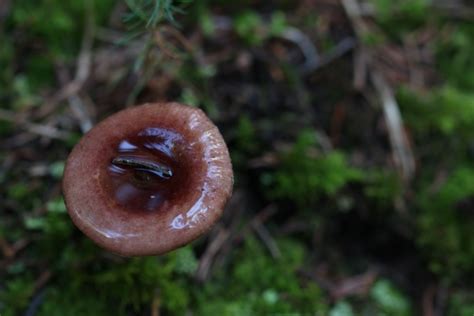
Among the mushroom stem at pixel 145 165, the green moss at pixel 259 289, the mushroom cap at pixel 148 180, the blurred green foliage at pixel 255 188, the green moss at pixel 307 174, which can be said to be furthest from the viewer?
the green moss at pixel 307 174

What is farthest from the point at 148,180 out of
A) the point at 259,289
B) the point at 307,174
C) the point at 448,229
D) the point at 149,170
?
the point at 448,229

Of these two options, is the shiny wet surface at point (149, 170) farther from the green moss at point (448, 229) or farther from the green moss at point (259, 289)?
the green moss at point (448, 229)

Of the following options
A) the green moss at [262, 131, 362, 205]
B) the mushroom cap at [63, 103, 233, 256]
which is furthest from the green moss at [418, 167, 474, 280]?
the mushroom cap at [63, 103, 233, 256]

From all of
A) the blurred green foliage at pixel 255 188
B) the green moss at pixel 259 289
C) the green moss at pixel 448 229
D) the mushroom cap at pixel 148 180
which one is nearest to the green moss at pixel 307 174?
the blurred green foliage at pixel 255 188

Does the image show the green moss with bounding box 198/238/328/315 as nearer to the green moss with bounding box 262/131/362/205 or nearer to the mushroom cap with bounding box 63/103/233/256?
the green moss with bounding box 262/131/362/205

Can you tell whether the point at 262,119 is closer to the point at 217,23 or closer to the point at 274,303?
the point at 217,23

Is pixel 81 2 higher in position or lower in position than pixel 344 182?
higher

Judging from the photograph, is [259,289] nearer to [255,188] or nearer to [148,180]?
[255,188]

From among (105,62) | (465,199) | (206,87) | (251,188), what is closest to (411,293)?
(465,199)
